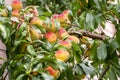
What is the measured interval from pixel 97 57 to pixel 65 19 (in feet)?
0.83

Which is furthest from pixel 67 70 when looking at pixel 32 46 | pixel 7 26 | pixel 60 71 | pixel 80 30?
pixel 80 30

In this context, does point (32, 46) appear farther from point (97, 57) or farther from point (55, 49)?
point (97, 57)

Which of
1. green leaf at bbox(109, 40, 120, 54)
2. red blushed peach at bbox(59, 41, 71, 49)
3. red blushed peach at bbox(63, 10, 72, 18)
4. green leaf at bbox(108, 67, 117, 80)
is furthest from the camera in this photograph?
red blushed peach at bbox(63, 10, 72, 18)

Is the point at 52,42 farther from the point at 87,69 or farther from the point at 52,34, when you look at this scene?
the point at 87,69

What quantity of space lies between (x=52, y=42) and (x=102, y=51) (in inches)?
11.2

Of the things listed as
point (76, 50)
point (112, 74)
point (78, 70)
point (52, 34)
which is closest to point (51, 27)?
point (52, 34)

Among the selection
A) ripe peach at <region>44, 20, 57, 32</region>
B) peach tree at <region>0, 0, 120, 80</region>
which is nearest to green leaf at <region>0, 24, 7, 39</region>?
peach tree at <region>0, 0, 120, 80</region>

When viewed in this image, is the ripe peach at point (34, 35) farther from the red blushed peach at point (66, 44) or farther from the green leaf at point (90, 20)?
the green leaf at point (90, 20)

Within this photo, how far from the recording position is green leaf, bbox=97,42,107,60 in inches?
61.4

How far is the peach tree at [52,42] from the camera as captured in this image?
1.24 meters

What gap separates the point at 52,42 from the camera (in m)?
1.41

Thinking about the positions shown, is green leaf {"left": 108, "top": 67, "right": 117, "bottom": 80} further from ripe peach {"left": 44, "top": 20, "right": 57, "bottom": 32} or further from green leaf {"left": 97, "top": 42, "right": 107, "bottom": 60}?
ripe peach {"left": 44, "top": 20, "right": 57, "bottom": 32}

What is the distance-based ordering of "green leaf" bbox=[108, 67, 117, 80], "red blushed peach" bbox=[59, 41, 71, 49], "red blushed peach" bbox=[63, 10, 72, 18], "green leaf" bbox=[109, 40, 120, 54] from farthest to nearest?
"red blushed peach" bbox=[63, 10, 72, 18]
"green leaf" bbox=[108, 67, 117, 80]
"green leaf" bbox=[109, 40, 120, 54]
"red blushed peach" bbox=[59, 41, 71, 49]

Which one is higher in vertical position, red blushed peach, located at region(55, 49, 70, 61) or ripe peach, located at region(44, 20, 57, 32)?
ripe peach, located at region(44, 20, 57, 32)
